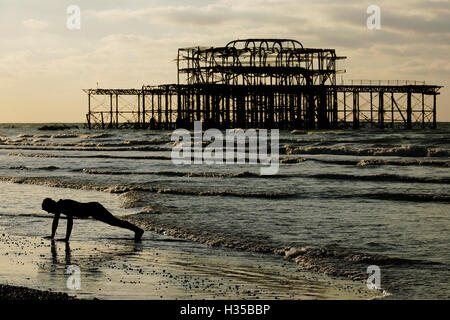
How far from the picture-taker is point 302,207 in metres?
15.2

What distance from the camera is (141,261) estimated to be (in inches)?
374

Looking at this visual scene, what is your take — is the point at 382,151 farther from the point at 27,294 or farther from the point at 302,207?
the point at 27,294

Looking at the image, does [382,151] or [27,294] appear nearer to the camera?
[27,294]

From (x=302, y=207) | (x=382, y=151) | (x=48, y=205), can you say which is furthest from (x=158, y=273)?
(x=382, y=151)

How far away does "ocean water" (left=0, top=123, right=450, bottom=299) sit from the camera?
9477mm

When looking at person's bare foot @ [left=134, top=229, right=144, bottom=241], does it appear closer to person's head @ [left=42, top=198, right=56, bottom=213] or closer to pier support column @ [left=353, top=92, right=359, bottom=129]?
person's head @ [left=42, top=198, right=56, bottom=213]

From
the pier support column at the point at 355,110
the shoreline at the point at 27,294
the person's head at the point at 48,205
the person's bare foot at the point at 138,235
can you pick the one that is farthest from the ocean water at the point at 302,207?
the pier support column at the point at 355,110

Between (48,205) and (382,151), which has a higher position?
(48,205)

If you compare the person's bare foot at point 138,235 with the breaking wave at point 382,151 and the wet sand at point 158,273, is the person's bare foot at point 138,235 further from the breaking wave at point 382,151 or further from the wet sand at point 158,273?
the breaking wave at point 382,151

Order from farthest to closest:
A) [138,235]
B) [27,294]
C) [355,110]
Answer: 1. [355,110]
2. [138,235]
3. [27,294]

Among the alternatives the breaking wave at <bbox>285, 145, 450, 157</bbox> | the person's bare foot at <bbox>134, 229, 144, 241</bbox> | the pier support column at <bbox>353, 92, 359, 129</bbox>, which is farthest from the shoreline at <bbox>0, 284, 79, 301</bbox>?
the pier support column at <bbox>353, 92, 359, 129</bbox>

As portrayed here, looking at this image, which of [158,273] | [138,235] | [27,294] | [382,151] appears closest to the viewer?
[27,294]

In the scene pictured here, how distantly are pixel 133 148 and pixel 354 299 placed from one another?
40718 millimetres
